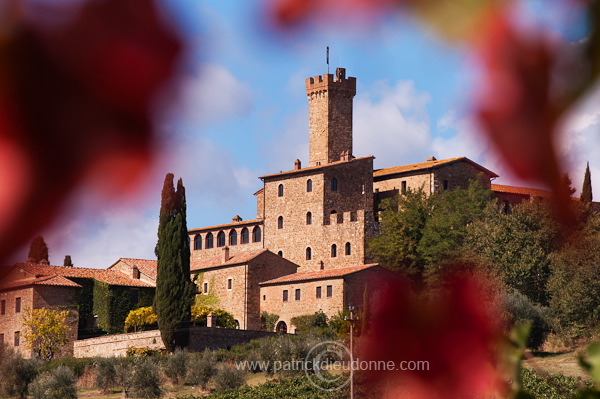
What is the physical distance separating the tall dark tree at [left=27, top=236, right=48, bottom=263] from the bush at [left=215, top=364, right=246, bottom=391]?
43407 millimetres

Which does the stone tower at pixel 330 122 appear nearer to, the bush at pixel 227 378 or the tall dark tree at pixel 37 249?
the bush at pixel 227 378

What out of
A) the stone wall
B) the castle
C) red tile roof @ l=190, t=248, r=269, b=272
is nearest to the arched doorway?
the castle

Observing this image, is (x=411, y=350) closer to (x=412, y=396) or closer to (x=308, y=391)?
(x=412, y=396)

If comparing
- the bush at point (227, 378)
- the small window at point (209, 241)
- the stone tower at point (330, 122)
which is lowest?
the bush at point (227, 378)

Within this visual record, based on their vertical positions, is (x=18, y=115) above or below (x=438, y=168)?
below

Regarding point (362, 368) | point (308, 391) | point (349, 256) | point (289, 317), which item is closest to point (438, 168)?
point (349, 256)

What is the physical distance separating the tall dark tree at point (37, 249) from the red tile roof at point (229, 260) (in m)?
52.0

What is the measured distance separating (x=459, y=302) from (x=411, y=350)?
0.24ft

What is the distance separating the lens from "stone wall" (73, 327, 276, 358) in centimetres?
4831

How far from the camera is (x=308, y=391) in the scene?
39.9 meters

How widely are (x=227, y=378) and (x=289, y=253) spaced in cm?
1355

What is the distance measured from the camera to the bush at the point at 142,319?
4962cm

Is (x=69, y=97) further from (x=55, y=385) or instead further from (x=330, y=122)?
(x=330, y=122)

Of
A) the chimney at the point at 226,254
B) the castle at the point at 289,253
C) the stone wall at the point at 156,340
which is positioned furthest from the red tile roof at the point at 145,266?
the stone wall at the point at 156,340
